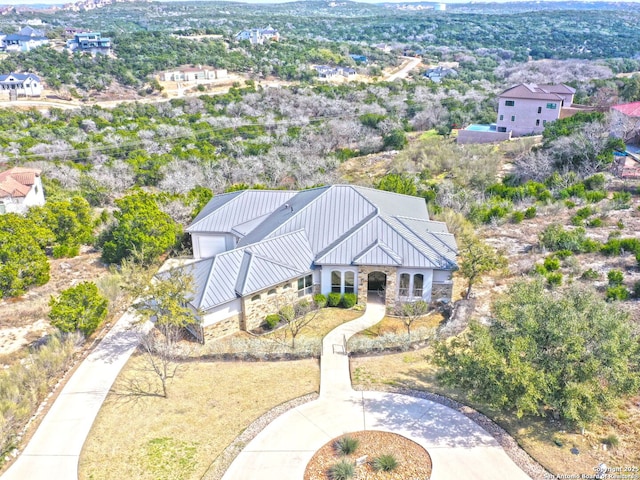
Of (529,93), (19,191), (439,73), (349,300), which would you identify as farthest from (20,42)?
(349,300)

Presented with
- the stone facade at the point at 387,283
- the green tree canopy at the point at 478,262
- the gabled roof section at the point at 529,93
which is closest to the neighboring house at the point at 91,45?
the gabled roof section at the point at 529,93

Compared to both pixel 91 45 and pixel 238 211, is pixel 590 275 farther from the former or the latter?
pixel 91 45

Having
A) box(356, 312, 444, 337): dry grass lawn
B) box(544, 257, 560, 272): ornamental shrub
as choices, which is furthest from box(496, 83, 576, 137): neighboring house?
box(356, 312, 444, 337): dry grass lawn

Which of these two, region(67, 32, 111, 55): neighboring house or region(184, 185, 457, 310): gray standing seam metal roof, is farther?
region(67, 32, 111, 55): neighboring house

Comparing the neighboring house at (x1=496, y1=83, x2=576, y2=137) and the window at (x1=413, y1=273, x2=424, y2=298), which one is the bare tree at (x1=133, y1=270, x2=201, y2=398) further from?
the neighboring house at (x1=496, y1=83, x2=576, y2=137)

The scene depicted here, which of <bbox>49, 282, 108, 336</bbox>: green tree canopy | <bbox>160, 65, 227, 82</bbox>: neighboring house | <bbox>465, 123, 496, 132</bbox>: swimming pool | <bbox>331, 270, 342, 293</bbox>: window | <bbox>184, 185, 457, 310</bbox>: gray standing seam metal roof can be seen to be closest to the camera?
<bbox>49, 282, 108, 336</bbox>: green tree canopy
